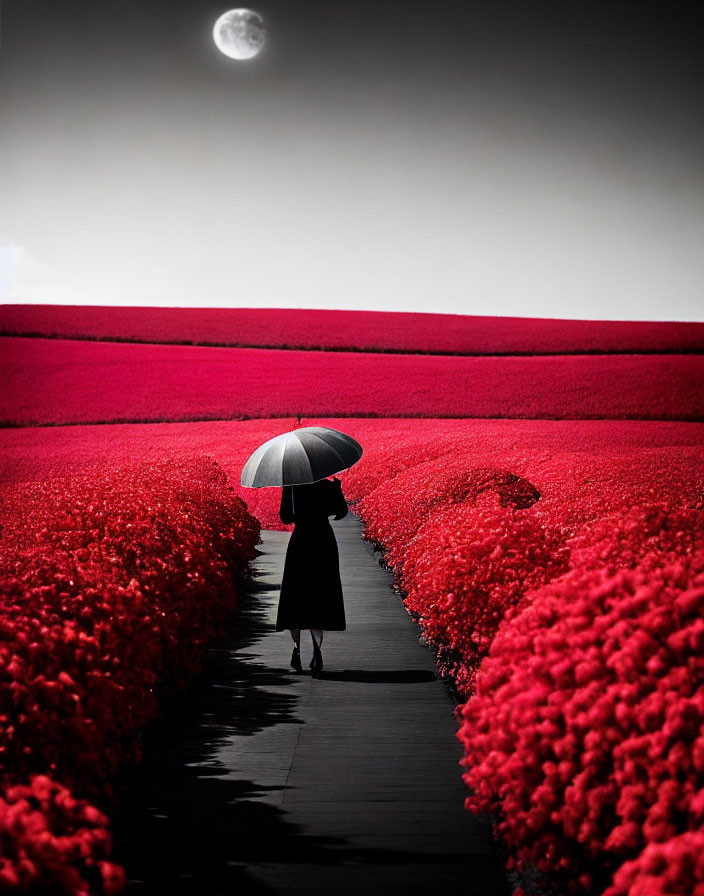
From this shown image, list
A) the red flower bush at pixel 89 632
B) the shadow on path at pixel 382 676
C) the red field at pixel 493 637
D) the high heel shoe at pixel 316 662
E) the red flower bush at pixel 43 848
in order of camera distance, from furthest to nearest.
Answer: the high heel shoe at pixel 316 662
the shadow on path at pixel 382 676
the red flower bush at pixel 89 632
the red field at pixel 493 637
the red flower bush at pixel 43 848

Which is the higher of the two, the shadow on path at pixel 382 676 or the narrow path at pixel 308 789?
the narrow path at pixel 308 789

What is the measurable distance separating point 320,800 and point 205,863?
2.89 feet

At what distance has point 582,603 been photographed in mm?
3420

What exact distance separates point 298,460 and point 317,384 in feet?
88.8

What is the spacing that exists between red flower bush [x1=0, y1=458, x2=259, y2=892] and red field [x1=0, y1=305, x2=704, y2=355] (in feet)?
109

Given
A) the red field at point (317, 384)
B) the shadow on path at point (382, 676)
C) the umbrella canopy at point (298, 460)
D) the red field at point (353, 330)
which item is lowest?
the shadow on path at point (382, 676)

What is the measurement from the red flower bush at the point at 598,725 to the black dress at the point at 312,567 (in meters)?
3.23

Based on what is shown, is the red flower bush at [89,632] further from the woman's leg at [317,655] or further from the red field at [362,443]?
the red field at [362,443]

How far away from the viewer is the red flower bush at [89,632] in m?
3.22

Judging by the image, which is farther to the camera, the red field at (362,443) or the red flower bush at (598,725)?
the red field at (362,443)

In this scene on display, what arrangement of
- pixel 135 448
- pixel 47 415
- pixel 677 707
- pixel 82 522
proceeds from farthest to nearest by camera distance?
pixel 47 415 → pixel 135 448 → pixel 82 522 → pixel 677 707

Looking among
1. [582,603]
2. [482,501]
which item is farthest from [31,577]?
[482,501]

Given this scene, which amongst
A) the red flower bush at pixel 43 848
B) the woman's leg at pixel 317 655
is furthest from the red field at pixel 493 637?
the woman's leg at pixel 317 655

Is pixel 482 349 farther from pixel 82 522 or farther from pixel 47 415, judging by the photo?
pixel 82 522
